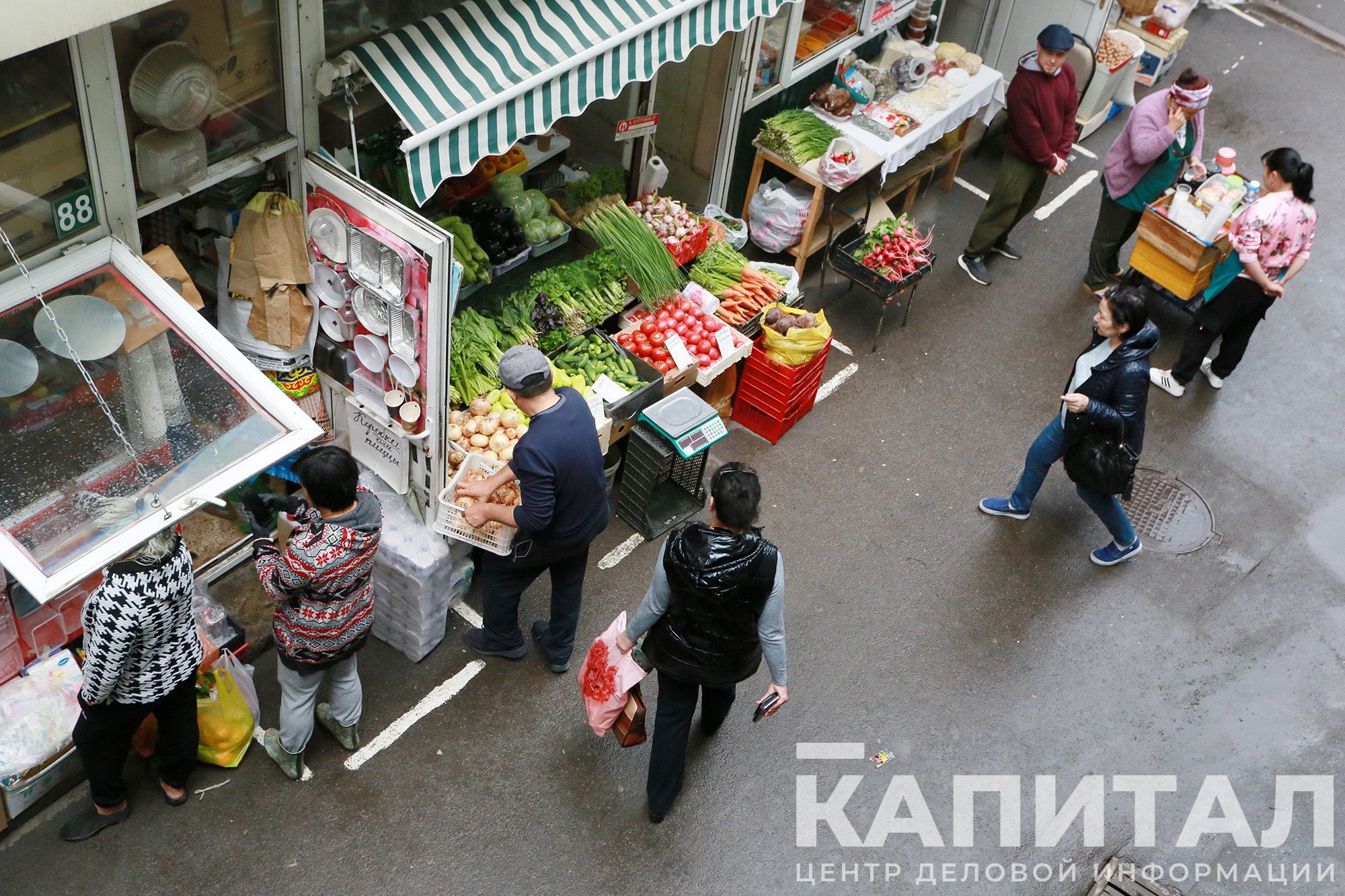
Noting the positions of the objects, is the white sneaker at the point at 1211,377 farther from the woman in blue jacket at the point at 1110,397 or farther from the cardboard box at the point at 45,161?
the cardboard box at the point at 45,161

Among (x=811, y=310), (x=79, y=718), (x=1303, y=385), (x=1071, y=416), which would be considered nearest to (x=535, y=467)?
(x=79, y=718)

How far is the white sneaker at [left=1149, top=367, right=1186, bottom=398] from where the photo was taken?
882 cm

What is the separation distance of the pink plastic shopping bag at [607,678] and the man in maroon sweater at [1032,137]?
5.38 metres

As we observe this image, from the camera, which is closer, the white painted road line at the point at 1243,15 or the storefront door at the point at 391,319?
the storefront door at the point at 391,319

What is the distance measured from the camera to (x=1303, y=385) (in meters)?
9.09

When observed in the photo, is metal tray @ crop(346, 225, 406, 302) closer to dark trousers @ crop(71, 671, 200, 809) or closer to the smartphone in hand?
dark trousers @ crop(71, 671, 200, 809)

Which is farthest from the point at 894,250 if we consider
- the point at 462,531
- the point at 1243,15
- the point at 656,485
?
the point at 1243,15

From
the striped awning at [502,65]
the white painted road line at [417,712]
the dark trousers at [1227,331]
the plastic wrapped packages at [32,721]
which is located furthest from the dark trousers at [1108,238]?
the plastic wrapped packages at [32,721]

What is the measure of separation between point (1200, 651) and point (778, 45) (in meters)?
4.96

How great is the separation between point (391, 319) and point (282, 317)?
2.14 ft

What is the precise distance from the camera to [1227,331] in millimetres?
8594

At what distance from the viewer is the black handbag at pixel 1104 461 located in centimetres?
686

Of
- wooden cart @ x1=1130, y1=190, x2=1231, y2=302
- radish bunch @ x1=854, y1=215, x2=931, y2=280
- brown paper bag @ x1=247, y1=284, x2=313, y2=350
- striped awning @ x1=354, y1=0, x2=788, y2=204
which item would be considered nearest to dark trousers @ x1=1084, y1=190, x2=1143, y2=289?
wooden cart @ x1=1130, y1=190, x2=1231, y2=302

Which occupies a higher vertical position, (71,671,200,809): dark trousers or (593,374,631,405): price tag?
(593,374,631,405): price tag
